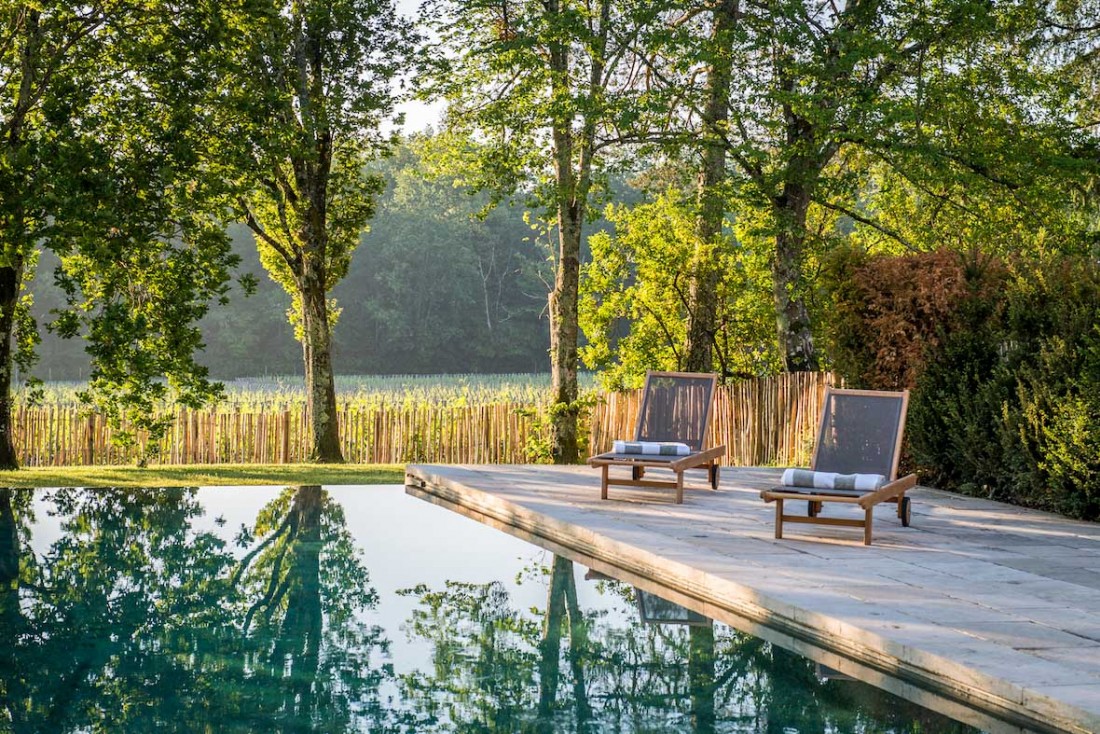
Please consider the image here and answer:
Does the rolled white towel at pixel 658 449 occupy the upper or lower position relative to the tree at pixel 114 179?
lower

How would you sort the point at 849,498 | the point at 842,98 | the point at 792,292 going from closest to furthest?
1. the point at 849,498
2. the point at 842,98
3. the point at 792,292

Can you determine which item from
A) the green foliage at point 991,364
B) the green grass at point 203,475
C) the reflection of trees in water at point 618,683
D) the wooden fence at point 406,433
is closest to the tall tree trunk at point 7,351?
the green grass at point 203,475

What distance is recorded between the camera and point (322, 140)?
17266 millimetres

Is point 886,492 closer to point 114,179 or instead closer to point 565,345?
point 114,179

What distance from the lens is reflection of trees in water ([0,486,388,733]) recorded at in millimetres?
4559

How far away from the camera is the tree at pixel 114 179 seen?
12.3m

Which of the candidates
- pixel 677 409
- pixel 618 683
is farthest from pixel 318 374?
pixel 618 683

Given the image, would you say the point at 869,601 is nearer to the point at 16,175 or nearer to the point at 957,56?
the point at 16,175

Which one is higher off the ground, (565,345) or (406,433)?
(565,345)

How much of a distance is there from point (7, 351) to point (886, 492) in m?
11.0

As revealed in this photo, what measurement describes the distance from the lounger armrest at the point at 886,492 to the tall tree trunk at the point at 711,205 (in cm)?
735

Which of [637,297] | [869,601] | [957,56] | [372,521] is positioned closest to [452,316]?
[637,297]

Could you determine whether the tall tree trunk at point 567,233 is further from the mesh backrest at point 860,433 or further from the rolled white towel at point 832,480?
the rolled white towel at point 832,480

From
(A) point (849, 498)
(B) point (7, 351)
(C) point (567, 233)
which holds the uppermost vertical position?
(C) point (567, 233)
